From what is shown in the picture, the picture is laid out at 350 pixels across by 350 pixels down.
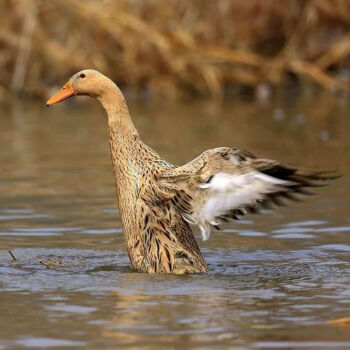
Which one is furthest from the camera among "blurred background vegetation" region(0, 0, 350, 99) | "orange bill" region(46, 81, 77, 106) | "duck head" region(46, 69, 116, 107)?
"blurred background vegetation" region(0, 0, 350, 99)

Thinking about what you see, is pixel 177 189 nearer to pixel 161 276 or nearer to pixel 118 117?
pixel 161 276

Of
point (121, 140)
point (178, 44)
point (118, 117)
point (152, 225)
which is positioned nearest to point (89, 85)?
point (118, 117)

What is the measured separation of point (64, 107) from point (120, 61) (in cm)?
153

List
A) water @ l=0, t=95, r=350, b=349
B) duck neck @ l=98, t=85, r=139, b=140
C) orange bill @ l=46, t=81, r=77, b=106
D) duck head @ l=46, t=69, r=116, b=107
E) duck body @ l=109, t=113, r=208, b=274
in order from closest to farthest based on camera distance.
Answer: water @ l=0, t=95, r=350, b=349
duck body @ l=109, t=113, r=208, b=274
duck neck @ l=98, t=85, r=139, b=140
duck head @ l=46, t=69, r=116, b=107
orange bill @ l=46, t=81, r=77, b=106

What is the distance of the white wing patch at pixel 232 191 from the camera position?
661cm

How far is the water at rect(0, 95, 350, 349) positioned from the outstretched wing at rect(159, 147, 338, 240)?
0.44 meters

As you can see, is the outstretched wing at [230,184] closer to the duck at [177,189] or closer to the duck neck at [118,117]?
the duck at [177,189]

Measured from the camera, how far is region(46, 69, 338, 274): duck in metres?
6.62

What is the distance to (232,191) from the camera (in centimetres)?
667

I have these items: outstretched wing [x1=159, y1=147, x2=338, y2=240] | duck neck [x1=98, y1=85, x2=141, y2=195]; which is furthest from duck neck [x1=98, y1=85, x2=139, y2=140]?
outstretched wing [x1=159, y1=147, x2=338, y2=240]

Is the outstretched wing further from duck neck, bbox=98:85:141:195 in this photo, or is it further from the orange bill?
the orange bill

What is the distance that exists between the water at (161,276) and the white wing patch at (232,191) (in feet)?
1.39

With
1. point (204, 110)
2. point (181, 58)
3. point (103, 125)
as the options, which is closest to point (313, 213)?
point (103, 125)

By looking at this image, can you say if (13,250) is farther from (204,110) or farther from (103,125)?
(204,110)
